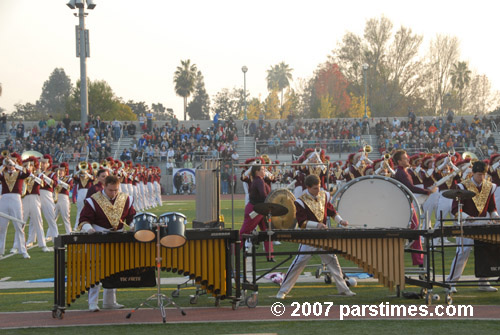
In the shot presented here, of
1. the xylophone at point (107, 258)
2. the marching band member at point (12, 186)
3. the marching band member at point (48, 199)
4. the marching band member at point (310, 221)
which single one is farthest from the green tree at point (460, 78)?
the xylophone at point (107, 258)

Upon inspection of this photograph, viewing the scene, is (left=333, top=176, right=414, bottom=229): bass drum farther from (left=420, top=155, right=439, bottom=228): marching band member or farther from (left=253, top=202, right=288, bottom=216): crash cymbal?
(left=420, top=155, right=439, bottom=228): marching band member

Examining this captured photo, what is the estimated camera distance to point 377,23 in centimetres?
5816

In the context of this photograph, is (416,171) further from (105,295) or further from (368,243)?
(105,295)

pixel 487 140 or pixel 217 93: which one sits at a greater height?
pixel 217 93

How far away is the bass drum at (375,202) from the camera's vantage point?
33.0ft

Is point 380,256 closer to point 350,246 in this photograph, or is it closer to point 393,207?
point 350,246

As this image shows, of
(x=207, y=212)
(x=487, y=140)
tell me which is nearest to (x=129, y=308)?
(x=207, y=212)

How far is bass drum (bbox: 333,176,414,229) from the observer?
33.0ft

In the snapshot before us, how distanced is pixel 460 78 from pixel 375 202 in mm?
58528

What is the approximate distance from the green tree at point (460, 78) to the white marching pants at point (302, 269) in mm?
58291

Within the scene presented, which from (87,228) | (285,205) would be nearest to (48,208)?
(285,205)

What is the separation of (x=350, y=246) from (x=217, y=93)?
7884 centimetres

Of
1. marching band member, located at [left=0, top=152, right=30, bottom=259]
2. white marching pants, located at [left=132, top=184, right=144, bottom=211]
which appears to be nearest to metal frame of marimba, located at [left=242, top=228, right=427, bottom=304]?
marching band member, located at [left=0, top=152, right=30, bottom=259]

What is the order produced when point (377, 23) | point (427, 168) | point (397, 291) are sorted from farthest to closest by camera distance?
point (377, 23) < point (427, 168) < point (397, 291)
